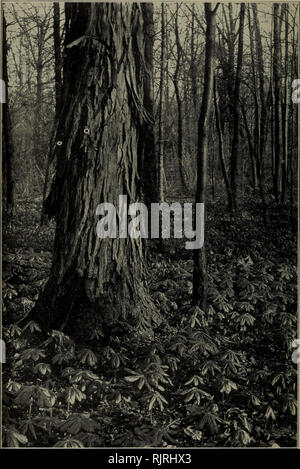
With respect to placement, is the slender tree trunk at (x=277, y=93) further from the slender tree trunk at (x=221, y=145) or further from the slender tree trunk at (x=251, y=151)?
the slender tree trunk at (x=221, y=145)

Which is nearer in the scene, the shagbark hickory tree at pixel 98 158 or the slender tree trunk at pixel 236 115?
the shagbark hickory tree at pixel 98 158

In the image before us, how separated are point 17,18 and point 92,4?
1.61ft

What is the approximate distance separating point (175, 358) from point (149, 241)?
0.75 metres

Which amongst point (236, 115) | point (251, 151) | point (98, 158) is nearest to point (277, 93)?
point (236, 115)

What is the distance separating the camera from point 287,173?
10.00 feet

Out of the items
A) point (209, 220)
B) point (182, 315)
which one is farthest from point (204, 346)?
point (209, 220)

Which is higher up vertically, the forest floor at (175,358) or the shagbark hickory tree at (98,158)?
the shagbark hickory tree at (98,158)

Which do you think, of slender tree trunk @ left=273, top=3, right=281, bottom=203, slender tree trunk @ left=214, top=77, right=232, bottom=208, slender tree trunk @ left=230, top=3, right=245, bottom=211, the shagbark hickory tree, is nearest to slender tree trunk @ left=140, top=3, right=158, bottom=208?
the shagbark hickory tree

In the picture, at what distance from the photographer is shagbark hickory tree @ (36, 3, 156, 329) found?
9.23 feet

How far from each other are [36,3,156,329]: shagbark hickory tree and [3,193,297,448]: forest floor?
0.39 ft

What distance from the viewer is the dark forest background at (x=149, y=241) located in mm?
2850

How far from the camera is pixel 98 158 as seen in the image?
2.88 metres

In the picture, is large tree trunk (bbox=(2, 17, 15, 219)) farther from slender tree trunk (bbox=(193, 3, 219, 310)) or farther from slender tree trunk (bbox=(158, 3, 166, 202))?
slender tree trunk (bbox=(193, 3, 219, 310))

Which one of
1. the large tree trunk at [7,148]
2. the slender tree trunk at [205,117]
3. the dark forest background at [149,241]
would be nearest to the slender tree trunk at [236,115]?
the dark forest background at [149,241]
